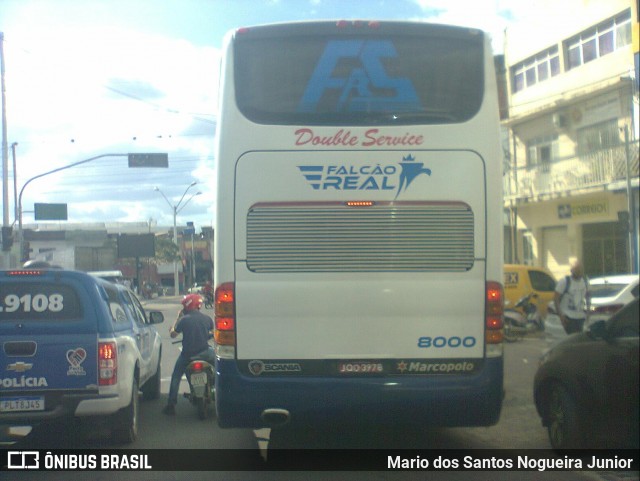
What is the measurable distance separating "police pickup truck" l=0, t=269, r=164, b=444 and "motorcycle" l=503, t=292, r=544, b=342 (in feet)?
36.7

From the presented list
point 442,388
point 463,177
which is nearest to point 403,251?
point 463,177

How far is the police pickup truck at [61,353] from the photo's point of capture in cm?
661

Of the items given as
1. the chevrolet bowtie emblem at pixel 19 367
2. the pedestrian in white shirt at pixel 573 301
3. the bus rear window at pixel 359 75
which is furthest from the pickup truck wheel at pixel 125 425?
the pedestrian in white shirt at pixel 573 301

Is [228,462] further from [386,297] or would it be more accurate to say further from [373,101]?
[373,101]

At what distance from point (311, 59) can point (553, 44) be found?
24.1 m

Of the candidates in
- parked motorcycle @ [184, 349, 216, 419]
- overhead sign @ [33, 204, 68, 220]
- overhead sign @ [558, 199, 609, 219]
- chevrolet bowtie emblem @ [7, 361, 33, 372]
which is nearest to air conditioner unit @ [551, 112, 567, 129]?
overhead sign @ [558, 199, 609, 219]


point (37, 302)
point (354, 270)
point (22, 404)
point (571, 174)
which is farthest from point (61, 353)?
point (571, 174)

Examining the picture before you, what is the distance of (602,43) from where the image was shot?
24.6m

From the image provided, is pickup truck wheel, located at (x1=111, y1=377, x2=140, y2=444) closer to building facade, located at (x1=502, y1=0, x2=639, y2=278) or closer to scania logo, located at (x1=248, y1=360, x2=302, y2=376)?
scania logo, located at (x1=248, y1=360, x2=302, y2=376)

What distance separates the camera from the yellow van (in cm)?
1833

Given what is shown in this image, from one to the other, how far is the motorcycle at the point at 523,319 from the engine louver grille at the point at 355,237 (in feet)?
36.5

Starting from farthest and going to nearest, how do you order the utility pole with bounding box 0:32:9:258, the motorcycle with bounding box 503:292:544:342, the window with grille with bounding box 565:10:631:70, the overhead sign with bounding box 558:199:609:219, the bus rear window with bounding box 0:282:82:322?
the utility pole with bounding box 0:32:9:258 → the overhead sign with bounding box 558:199:609:219 → the window with grille with bounding box 565:10:631:70 → the motorcycle with bounding box 503:292:544:342 → the bus rear window with bounding box 0:282:82:322

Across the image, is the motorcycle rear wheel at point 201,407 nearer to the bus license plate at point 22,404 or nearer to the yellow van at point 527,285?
the bus license plate at point 22,404

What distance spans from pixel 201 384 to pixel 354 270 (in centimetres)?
351
